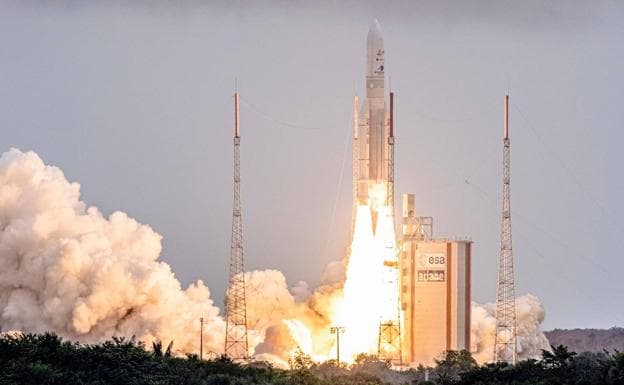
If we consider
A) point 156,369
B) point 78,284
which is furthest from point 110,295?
point 156,369

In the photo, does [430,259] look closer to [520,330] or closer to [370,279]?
[370,279]

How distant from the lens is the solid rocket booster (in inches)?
3595

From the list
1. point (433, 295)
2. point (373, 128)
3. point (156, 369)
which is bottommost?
point (156, 369)

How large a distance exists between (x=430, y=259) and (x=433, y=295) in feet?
5.64

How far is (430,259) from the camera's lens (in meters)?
93.6

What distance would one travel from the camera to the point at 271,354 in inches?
3733

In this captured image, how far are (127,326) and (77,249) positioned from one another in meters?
4.40

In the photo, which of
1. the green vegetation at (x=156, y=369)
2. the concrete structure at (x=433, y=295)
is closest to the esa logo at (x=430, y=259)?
the concrete structure at (x=433, y=295)

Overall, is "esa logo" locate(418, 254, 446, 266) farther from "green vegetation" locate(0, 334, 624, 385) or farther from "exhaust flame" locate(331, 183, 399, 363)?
"green vegetation" locate(0, 334, 624, 385)

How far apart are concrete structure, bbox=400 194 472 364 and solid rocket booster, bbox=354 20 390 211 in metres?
3.48

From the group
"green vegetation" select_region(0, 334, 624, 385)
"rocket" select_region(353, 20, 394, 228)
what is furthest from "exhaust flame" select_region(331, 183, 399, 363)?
"green vegetation" select_region(0, 334, 624, 385)

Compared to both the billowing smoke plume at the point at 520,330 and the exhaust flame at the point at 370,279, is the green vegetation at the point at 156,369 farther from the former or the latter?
the billowing smoke plume at the point at 520,330

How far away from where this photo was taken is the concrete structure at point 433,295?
93562 millimetres

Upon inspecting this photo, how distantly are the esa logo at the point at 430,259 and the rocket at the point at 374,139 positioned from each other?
2.91 meters
